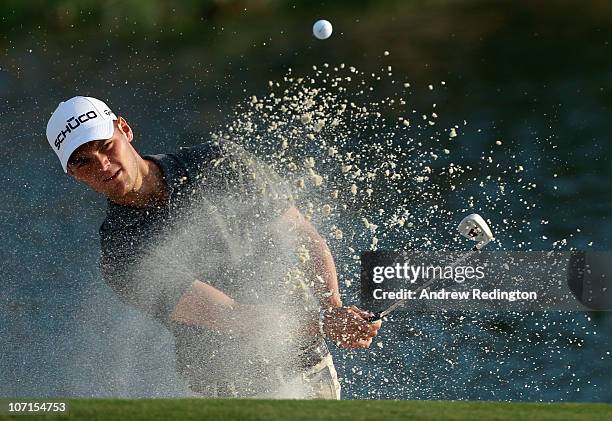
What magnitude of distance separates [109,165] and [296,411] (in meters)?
1.34

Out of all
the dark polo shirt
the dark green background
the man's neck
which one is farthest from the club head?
the dark green background

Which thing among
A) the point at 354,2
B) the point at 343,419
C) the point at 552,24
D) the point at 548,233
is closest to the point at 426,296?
the point at 548,233

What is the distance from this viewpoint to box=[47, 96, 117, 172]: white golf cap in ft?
13.1

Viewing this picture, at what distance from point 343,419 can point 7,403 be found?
2.82ft

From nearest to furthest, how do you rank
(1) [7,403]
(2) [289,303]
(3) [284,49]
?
1. (1) [7,403]
2. (2) [289,303]
3. (3) [284,49]

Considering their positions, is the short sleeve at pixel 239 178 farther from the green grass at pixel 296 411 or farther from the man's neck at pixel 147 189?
the green grass at pixel 296 411

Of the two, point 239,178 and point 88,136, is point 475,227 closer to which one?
point 239,178

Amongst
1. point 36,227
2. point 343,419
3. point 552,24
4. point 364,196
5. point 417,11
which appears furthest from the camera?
point 417,11

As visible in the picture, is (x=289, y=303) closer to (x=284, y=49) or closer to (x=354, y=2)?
(x=284, y=49)

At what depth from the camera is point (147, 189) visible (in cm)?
398

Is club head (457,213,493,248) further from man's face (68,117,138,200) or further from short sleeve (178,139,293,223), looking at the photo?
man's face (68,117,138,200)

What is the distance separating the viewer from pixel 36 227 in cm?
619

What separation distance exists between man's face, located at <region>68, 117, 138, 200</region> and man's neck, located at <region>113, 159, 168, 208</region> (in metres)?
0.02

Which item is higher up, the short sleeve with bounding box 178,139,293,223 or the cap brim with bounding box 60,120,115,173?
the cap brim with bounding box 60,120,115,173
